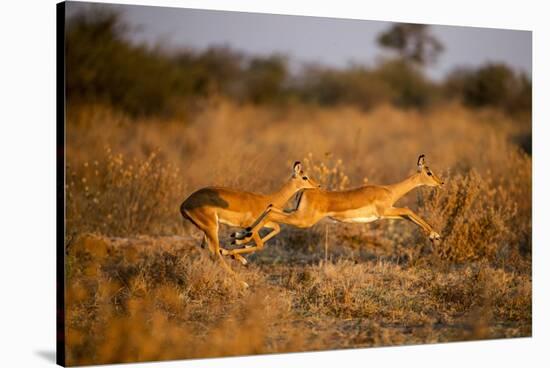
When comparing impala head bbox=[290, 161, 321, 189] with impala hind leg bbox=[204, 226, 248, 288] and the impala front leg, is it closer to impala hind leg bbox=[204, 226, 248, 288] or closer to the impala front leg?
the impala front leg

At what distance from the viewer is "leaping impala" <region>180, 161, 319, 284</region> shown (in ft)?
32.7

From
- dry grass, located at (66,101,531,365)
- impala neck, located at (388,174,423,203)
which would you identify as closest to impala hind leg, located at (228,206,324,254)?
dry grass, located at (66,101,531,365)

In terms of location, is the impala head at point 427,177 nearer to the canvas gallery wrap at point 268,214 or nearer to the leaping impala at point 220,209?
the canvas gallery wrap at point 268,214

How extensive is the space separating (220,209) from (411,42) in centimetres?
1594

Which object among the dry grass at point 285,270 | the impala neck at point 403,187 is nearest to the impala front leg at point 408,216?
the impala neck at point 403,187

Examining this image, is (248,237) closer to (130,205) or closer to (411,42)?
(130,205)

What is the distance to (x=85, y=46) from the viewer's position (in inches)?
697

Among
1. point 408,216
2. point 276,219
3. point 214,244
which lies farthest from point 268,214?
point 408,216

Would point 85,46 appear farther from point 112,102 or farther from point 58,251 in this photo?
point 58,251

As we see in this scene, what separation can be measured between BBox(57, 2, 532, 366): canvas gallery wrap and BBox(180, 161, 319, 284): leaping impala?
1 cm

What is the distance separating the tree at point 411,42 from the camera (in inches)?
955

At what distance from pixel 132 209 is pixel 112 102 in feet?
22.4

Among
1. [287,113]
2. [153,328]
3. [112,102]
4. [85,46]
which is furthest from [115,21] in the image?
[153,328]

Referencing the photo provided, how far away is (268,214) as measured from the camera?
992cm
